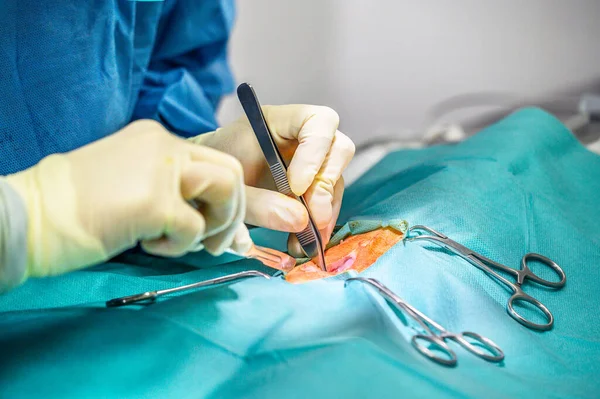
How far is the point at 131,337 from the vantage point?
3.48ft

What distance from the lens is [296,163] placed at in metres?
1.35

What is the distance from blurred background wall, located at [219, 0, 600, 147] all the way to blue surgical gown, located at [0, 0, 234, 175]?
0.70 meters

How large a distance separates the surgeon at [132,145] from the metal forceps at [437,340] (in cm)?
28

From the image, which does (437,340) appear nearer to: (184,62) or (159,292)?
(159,292)

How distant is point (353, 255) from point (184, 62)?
3.35 ft

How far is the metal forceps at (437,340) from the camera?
3.32 feet

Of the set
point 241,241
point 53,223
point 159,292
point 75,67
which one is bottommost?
point 159,292

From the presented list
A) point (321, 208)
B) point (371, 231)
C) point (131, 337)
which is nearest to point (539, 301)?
point (371, 231)

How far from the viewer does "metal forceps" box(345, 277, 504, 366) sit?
39.8 inches

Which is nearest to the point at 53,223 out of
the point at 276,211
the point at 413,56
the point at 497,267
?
the point at 276,211

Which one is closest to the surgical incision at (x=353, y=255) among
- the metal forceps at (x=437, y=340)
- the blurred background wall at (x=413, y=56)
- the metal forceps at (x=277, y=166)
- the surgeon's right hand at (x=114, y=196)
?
the metal forceps at (x=277, y=166)

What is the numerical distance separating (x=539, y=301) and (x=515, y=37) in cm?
175

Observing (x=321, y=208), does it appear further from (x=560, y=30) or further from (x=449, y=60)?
(x=560, y=30)

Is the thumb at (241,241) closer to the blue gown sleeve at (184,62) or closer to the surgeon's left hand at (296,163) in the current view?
the surgeon's left hand at (296,163)
